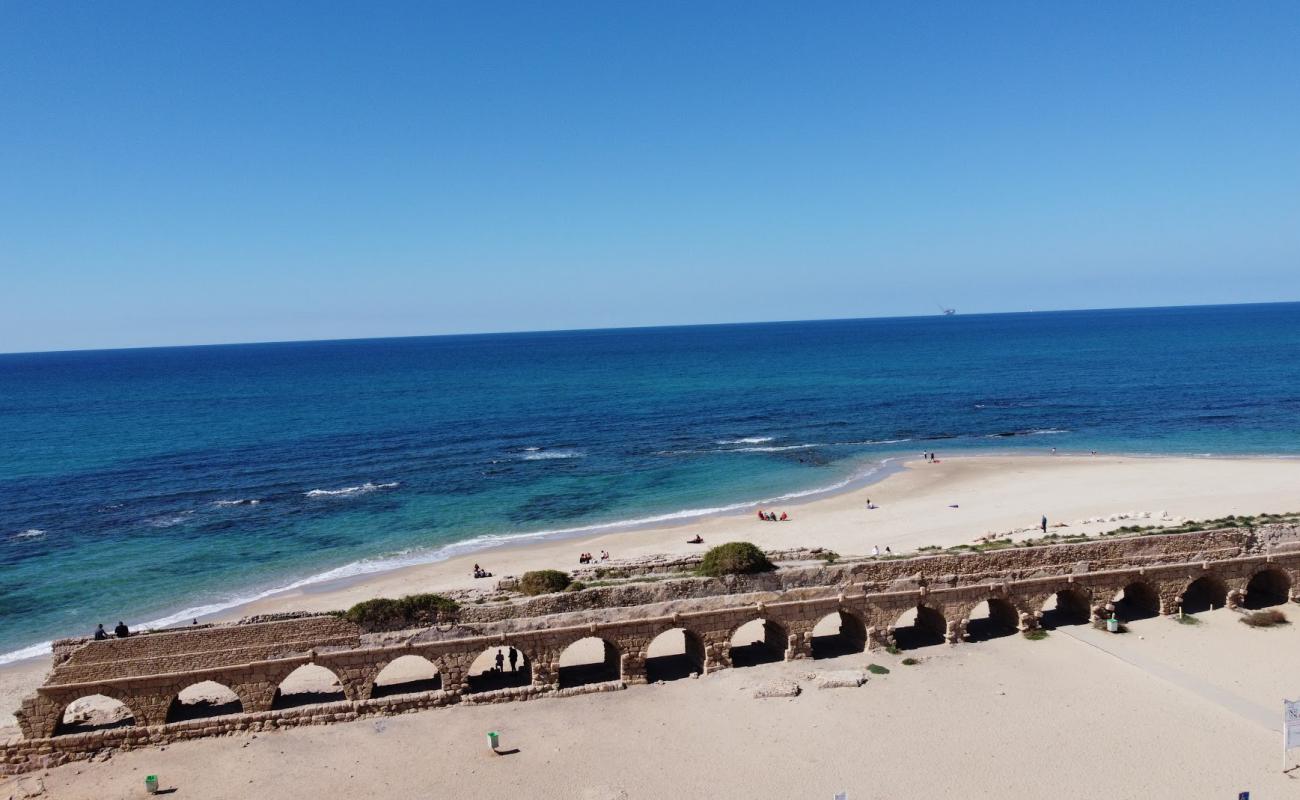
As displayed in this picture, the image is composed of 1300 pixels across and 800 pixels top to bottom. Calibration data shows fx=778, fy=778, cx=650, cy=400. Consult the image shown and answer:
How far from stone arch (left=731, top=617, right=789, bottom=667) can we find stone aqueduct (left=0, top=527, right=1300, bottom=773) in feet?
0.26

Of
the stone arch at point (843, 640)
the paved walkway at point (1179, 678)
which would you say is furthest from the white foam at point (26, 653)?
the paved walkway at point (1179, 678)

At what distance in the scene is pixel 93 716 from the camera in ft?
67.0

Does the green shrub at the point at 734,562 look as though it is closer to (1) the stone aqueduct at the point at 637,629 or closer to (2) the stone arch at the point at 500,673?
(1) the stone aqueduct at the point at 637,629

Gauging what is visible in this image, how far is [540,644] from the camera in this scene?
2067cm

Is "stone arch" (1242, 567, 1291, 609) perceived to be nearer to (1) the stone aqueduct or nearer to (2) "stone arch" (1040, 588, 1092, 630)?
(1) the stone aqueduct

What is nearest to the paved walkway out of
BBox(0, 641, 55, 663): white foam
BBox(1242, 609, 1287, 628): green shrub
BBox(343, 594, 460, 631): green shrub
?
BBox(1242, 609, 1287, 628): green shrub

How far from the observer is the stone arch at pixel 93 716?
63.2 ft

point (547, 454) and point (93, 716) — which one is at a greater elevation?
point (547, 454)

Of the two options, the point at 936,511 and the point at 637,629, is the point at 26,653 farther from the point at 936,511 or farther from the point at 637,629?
the point at 936,511

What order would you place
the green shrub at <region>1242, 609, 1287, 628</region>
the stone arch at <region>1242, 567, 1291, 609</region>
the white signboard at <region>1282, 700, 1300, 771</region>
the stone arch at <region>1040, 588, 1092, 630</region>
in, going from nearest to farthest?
the white signboard at <region>1282, 700, 1300, 771</region>, the green shrub at <region>1242, 609, 1287, 628</region>, the stone arch at <region>1040, 588, 1092, 630</region>, the stone arch at <region>1242, 567, 1291, 609</region>

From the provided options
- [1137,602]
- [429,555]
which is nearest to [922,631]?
[1137,602]

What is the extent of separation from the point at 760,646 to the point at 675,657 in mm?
2641

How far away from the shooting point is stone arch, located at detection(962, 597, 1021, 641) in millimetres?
23750

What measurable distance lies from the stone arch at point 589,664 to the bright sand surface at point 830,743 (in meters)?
1.12
